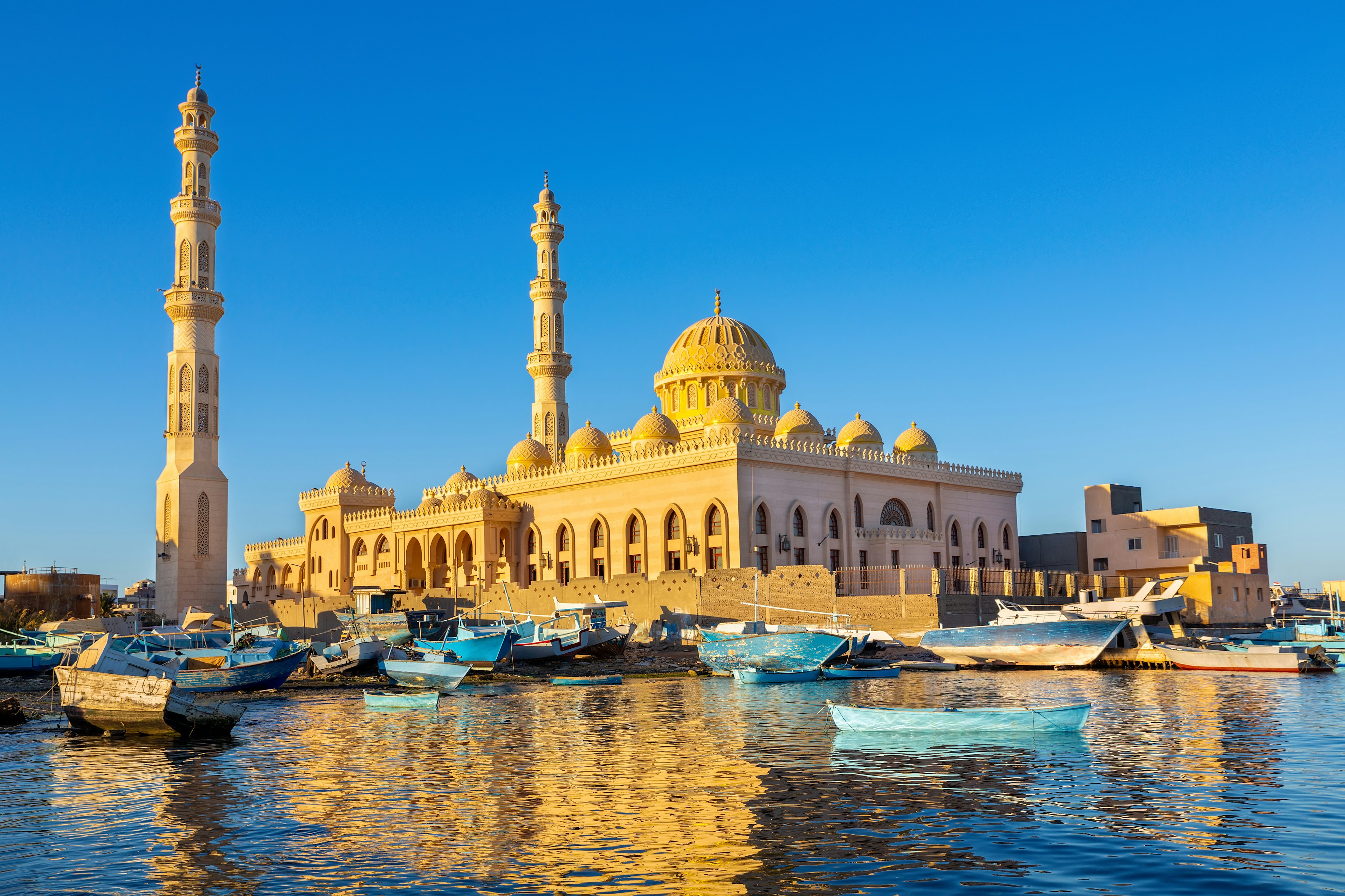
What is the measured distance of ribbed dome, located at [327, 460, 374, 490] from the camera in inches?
2990

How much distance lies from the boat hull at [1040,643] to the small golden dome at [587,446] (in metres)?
25.9

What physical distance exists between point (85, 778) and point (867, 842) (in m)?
12.4

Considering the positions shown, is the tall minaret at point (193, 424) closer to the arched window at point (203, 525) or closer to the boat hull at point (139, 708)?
the arched window at point (203, 525)

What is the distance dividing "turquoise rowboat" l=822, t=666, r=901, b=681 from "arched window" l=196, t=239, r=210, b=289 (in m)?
44.2

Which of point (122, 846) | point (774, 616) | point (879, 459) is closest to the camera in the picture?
point (122, 846)

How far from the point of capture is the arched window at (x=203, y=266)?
226 ft

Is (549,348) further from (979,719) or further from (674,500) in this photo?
(979,719)

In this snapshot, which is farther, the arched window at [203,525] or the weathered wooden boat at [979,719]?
the arched window at [203,525]

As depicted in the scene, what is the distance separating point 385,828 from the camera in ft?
48.3

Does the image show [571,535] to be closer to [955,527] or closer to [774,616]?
[774,616]

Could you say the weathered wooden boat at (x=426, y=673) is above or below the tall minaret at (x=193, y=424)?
below

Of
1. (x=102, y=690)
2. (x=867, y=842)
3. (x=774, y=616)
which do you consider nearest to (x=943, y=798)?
(x=867, y=842)

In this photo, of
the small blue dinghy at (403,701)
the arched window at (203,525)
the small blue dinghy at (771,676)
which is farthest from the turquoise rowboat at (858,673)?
the arched window at (203,525)

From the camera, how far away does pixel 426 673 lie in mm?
35500
